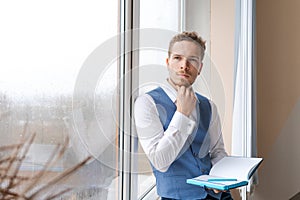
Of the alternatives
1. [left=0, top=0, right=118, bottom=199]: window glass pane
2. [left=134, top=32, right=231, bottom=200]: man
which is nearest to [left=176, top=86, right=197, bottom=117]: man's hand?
[left=134, top=32, right=231, bottom=200]: man

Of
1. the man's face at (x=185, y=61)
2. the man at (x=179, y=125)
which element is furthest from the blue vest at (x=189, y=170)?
the man's face at (x=185, y=61)

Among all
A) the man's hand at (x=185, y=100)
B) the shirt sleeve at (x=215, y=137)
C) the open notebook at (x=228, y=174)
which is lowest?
the open notebook at (x=228, y=174)

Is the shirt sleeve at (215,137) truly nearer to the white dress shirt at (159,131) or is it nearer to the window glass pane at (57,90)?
the white dress shirt at (159,131)

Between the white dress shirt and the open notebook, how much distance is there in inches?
4.2

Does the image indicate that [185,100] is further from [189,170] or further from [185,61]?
[189,170]

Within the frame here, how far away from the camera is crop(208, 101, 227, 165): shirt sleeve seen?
139 centimetres

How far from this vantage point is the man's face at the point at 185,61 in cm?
124

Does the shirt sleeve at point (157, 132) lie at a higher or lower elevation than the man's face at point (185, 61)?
lower

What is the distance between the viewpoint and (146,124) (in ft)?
4.03

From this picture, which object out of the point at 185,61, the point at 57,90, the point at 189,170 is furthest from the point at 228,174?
the point at 57,90

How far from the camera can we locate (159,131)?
1270 mm

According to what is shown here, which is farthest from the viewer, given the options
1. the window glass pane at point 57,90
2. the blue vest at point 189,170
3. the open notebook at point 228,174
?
the blue vest at point 189,170

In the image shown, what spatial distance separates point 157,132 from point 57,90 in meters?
0.36

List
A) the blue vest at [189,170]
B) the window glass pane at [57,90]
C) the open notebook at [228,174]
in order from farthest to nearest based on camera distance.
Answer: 1. the blue vest at [189,170]
2. the open notebook at [228,174]
3. the window glass pane at [57,90]
